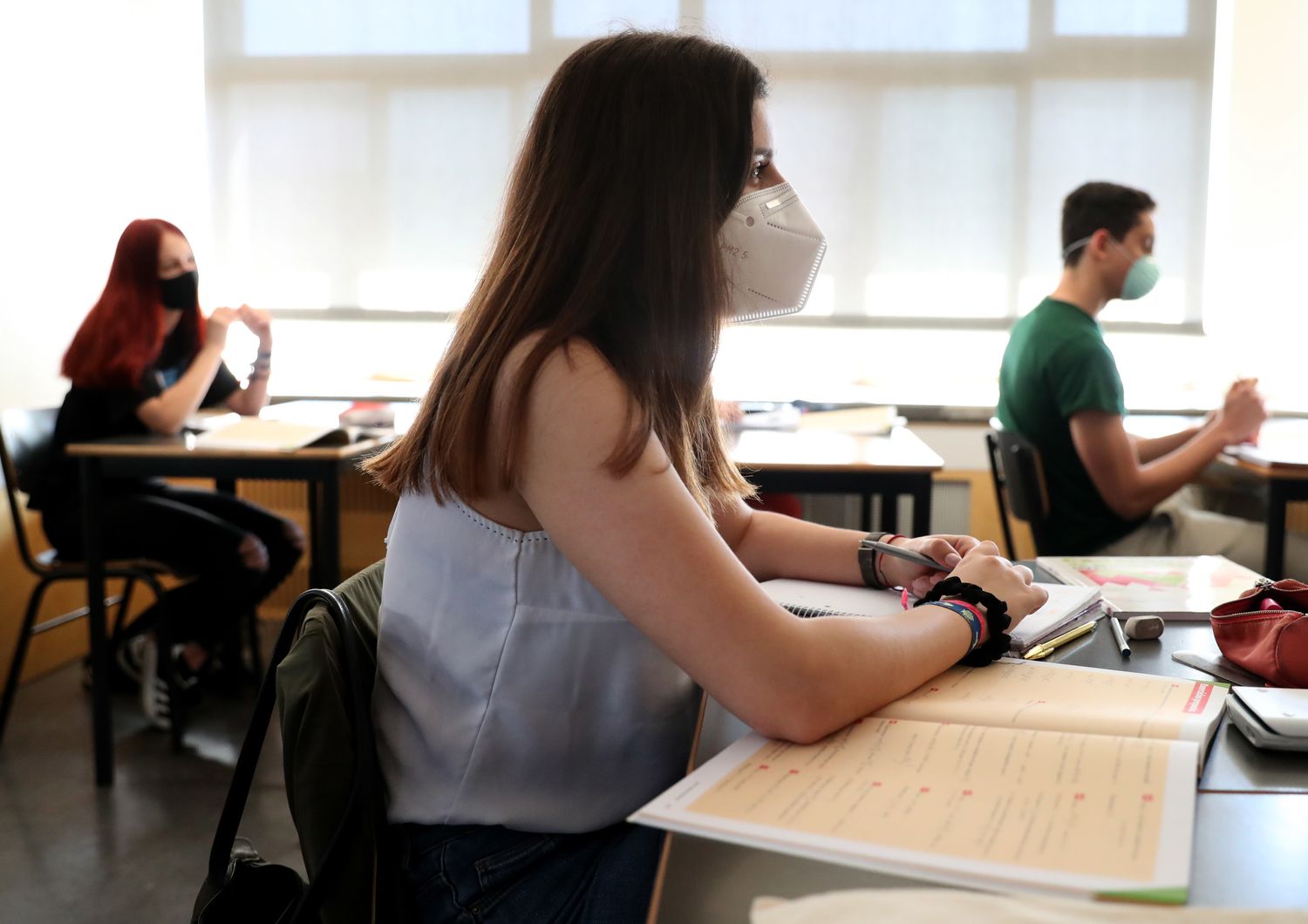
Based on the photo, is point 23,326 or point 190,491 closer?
point 190,491

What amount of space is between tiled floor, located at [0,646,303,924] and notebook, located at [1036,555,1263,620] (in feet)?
4.91

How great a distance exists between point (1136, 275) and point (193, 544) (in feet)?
7.50

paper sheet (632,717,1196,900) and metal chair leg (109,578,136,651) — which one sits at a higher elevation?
paper sheet (632,717,1196,900)

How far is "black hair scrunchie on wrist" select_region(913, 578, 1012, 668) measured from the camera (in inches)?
37.4

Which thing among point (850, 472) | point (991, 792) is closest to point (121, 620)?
point (850, 472)

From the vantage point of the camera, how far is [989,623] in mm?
956

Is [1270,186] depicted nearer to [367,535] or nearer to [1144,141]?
[1144,141]

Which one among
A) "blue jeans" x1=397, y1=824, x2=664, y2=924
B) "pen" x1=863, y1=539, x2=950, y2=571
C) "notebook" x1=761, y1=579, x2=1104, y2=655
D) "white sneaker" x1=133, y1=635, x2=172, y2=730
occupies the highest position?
"pen" x1=863, y1=539, x2=950, y2=571

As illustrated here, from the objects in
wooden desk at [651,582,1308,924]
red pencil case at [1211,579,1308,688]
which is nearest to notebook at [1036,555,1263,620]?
red pencil case at [1211,579,1308,688]

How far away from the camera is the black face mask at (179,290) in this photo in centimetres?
287

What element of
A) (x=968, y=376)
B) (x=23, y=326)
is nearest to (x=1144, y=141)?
(x=968, y=376)

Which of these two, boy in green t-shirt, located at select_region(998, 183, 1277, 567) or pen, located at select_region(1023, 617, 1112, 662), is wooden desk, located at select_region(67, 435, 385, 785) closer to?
boy in green t-shirt, located at select_region(998, 183, 1277, 567)

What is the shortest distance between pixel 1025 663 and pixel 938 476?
3130 millimetres

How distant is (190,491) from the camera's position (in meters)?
3.05
